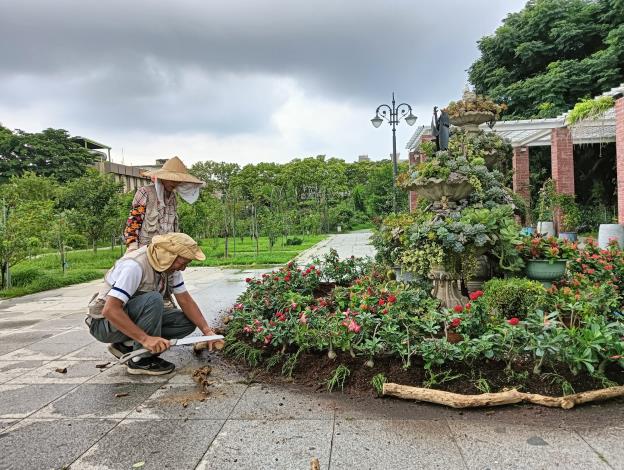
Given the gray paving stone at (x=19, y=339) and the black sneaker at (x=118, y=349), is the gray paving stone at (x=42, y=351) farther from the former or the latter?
the black sneaker at (x=118, y=349)

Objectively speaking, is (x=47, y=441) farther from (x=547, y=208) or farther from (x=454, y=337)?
(x=547, y=208)

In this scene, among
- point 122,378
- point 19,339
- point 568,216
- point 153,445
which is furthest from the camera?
point 568,216

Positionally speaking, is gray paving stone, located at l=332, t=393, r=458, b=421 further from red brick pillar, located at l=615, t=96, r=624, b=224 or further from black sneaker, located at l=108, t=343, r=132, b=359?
red brick pillar, located at l=615, t=96, r=624, b=224

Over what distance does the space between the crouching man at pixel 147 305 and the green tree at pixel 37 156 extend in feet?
111

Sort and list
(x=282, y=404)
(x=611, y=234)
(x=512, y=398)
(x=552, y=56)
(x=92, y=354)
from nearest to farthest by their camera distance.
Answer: (x=512, y=398) → (x=282, y=404) → (x=92, y=354) → (x=611, y=234) → (x=552, y=56)

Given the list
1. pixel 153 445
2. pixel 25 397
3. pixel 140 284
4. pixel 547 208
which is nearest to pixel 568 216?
pixel 547 208

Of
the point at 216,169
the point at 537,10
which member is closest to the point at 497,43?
the point at 537,10

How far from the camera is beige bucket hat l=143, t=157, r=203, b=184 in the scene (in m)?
3.52

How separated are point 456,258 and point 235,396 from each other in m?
2.35

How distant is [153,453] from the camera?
2.04m

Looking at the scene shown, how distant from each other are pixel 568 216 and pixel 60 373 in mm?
13301

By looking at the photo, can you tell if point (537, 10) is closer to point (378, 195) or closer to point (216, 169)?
point (378, 195)

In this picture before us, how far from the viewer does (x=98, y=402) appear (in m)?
2.69

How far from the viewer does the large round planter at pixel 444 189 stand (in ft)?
14.9
